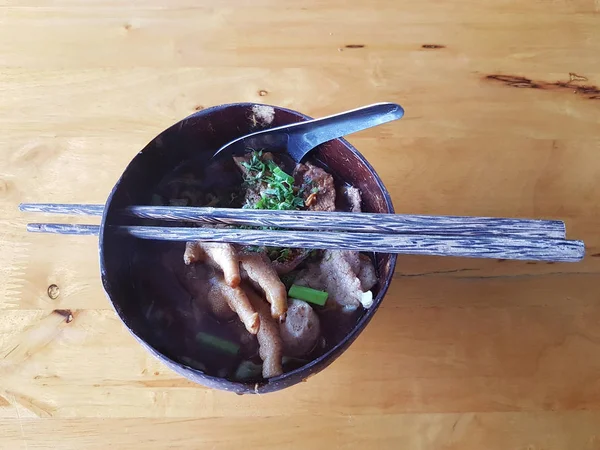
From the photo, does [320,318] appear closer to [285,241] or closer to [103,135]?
[285,241]

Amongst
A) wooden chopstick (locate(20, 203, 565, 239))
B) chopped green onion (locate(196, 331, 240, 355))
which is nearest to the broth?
chopped green onion (locate(196, 331, 240, 355))

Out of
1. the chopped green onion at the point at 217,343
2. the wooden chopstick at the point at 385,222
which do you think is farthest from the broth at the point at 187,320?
the wooden chopstick at the point at 385,222

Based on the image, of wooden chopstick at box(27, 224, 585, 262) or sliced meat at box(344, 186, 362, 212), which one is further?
sliced meat at box(344, 186, 362, 212)

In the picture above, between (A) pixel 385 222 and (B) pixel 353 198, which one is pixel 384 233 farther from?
(B) pixel 353 198

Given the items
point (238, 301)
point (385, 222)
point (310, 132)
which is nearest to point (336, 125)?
point (310, 132)

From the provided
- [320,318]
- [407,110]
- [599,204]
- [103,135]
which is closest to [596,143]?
[599,204]

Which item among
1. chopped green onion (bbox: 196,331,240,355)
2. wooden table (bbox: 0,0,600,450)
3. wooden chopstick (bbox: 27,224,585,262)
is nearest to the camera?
wooden chopstick (bbox: 27,224,585,262)

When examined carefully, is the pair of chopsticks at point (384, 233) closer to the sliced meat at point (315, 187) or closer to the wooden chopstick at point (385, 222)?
the wooden chopstick at point (385, 222)

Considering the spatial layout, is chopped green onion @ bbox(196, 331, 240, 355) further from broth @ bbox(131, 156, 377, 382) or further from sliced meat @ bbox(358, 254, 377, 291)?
sliced meat @ bbox(358, 254, 377, 291)

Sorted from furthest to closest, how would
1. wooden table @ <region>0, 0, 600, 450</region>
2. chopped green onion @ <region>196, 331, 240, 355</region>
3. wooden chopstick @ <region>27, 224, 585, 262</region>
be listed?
wooden table @ <region>0, 0, 600, 450</region>, chopped green onion @ <region>196, 331, 240, 355</region>, wooden chopstick @ <region>27, 224, 585, 262</region>
